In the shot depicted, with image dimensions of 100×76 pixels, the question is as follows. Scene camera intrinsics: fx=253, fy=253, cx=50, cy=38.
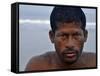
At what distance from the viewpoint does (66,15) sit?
2809 mm

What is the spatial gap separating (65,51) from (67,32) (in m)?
0.21

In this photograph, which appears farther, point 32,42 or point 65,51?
point 65,51

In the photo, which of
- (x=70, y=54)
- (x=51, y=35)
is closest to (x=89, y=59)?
(x=70, y=54)

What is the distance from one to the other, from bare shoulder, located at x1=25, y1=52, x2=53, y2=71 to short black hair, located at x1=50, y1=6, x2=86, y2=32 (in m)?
0.30

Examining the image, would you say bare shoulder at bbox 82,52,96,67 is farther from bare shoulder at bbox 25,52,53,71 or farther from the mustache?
bare shoulder at bbox 25,52,53,71

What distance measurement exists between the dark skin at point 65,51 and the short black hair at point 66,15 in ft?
0.15

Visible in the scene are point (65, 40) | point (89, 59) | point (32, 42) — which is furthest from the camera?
point (89, 59)

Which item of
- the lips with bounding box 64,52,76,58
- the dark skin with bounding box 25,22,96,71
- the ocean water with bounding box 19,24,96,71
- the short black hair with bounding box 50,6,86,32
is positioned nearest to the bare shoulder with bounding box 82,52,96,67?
the dark skin with bounding box 25,22,96,71

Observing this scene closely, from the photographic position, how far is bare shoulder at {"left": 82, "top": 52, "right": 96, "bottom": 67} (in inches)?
115

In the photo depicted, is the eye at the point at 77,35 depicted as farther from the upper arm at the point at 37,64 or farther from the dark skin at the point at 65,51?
the upper arm at the point at 37,64

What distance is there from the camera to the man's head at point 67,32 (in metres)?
2.77

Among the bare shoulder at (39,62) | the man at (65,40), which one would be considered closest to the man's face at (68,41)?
the man at (65,40)

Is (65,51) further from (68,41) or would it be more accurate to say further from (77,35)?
(77,35)

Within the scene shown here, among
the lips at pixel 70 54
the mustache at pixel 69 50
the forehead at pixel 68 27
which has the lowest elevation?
the lips at pixel 70 54
